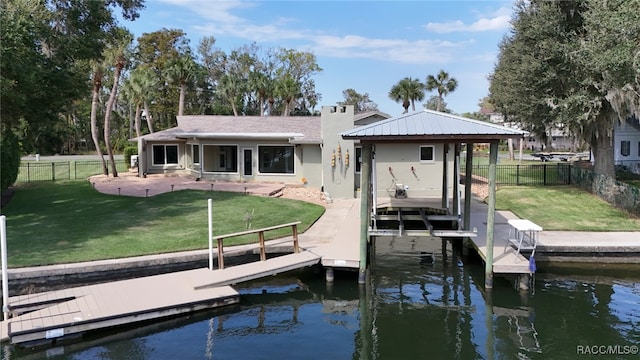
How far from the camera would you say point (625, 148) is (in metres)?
29.5

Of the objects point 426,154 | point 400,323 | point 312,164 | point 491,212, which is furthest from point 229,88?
point 400,323

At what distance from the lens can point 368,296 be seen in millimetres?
10164

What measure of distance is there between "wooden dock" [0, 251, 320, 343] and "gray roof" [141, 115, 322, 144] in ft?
41.2

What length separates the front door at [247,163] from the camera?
24.2m

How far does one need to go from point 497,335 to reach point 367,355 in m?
2.49

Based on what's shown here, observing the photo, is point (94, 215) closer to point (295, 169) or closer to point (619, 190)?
point (295, 169)

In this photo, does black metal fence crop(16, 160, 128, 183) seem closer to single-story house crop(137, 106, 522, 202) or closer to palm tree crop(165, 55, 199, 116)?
single-story house crop(137, 106, 522, 202)

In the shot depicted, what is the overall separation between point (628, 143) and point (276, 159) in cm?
2252

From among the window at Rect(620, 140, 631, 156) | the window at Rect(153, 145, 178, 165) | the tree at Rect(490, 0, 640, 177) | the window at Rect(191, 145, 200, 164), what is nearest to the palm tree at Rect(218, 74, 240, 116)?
the window at Rect(153, 145, 178, 165)

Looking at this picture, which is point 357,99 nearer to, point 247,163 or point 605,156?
point 247,163

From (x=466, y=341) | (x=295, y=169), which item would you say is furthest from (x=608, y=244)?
(x=295, y=169)

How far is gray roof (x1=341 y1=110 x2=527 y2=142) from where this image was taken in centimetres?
986

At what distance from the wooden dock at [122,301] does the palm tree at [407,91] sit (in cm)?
3709

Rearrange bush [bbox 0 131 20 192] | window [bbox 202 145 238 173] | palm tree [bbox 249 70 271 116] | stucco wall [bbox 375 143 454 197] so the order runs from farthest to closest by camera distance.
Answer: palm tree [bbox 249 70 271 116] < window [bbox 202 145 238 173] < stucco wall [bbox 375 143 454 197] < bush [bbox 0 131 20 192]
